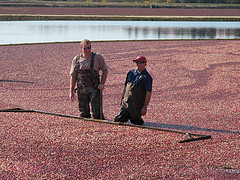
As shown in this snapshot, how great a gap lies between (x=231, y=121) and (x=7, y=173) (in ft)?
17.8

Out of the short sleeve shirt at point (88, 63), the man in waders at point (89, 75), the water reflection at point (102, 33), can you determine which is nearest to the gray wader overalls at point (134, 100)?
the man in waders at point (89, 75)

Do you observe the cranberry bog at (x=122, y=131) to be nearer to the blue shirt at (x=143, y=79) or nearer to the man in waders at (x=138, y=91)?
the man in waders at (x=138, y=91)

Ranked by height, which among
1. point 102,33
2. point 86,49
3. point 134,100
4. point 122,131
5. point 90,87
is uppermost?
point 86,49

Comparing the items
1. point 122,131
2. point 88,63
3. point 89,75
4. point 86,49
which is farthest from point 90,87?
point 122,131

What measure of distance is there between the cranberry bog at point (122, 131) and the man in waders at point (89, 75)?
1.69 feet

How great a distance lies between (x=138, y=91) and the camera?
9297 millimetres

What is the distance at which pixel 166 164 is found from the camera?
24.2 feet

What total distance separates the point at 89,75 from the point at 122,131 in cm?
137

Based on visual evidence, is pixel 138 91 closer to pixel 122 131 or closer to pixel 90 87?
pixel 122 131

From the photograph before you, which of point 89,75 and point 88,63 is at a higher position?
point 88,63

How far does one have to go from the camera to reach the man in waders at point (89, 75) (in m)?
9.54

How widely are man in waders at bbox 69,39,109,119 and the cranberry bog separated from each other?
0.52m

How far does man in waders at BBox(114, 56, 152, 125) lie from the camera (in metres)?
9.20

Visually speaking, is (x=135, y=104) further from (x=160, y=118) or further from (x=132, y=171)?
(x=132, y=171)
